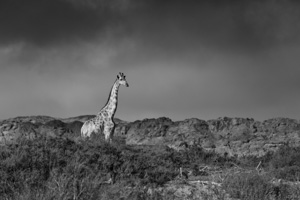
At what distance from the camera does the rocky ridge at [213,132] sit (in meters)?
27.8

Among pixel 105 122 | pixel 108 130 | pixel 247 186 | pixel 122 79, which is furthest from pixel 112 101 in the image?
pixel 247 186

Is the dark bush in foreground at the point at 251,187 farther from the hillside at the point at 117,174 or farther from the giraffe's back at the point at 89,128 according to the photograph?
the giraffe's back at the point at 89,128

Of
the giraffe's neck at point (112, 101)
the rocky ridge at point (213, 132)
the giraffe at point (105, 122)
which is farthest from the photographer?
the rocky ridge at point (213, 132)

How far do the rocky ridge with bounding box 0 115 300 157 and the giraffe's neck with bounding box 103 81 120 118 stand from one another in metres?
5.57

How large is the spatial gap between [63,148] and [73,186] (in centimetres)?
380

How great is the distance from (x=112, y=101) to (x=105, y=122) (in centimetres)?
161

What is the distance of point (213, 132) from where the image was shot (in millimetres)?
32562

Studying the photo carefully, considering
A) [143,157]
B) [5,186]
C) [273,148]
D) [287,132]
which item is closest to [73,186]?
[5,186]

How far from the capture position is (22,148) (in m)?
13.8

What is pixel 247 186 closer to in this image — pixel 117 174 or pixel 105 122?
pixel 117 174

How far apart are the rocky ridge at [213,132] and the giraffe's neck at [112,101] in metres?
5.57

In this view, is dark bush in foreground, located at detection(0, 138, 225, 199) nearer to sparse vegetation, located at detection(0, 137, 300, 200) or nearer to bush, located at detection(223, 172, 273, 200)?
sparse vegetation, located at detection(0, 137, 300, 200)

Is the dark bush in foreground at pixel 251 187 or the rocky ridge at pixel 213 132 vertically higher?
the rocky ridge at pixel 213 132

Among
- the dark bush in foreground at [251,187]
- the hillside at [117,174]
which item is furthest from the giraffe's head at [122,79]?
the dark bush in foreground at [251,187]
